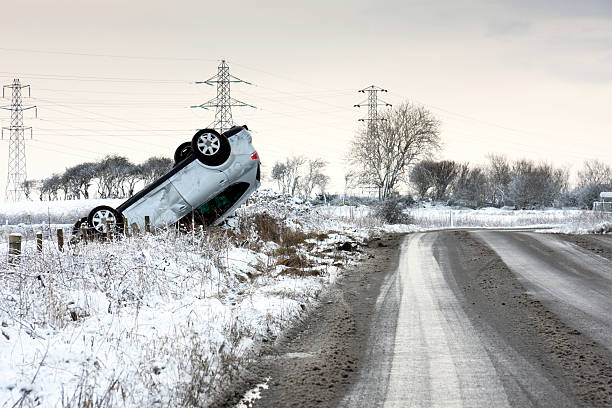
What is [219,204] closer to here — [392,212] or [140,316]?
[140,316]

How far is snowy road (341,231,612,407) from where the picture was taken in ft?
14.1

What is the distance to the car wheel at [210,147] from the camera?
524 inches

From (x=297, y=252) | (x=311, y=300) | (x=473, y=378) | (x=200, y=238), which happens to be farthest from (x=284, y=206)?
(x=473, y=378)

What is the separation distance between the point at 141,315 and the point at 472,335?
4.12 meters

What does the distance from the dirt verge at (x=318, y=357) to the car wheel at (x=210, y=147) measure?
19.3 ft

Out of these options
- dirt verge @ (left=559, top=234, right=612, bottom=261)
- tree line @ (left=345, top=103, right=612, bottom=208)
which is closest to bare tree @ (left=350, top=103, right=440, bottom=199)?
tree line @ (left=345, top=103, right=612, bottom=208)

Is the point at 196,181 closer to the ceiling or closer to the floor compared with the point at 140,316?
closer to the ceiling

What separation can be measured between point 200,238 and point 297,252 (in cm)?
349

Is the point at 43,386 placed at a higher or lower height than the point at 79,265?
lower

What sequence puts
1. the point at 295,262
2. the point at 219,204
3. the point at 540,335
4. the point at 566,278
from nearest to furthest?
the point at 540,335 < the point at 566,278 < the point at 295,262 < the point at 219,204

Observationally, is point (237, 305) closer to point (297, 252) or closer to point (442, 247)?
point (297, 252)

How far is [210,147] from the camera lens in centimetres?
1338

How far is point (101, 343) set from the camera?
4.84m

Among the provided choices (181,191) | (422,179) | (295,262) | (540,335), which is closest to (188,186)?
(181,191)
